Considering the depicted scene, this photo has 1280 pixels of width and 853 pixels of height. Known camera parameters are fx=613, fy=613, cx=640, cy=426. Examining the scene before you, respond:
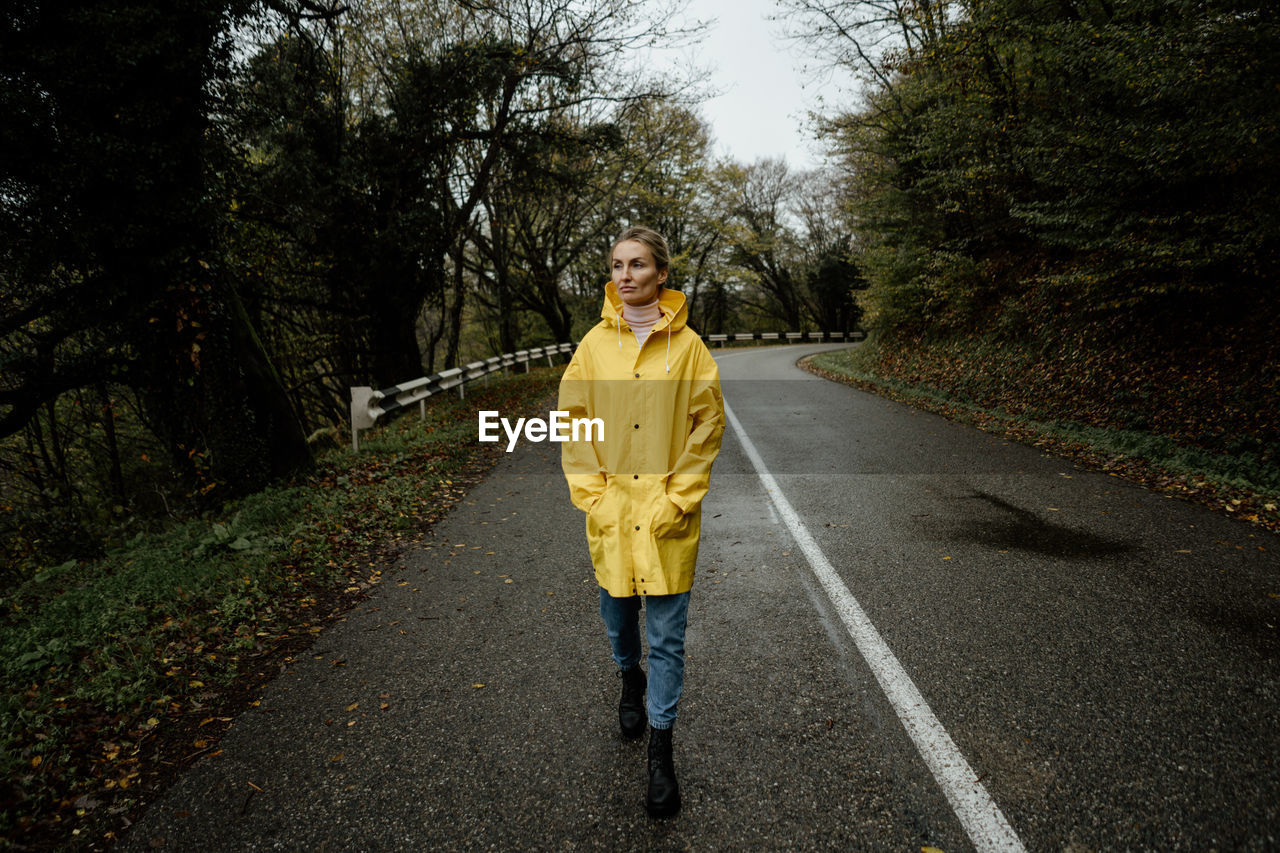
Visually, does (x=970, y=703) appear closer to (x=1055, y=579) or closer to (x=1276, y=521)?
(x=1055, y=579)

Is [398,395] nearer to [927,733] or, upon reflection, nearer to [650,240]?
[650,240]

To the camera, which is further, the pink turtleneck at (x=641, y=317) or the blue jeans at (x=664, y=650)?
the pink turtleneck at (x=641, y=317)

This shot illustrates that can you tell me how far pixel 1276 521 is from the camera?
16.8ft

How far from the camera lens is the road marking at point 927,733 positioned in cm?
221

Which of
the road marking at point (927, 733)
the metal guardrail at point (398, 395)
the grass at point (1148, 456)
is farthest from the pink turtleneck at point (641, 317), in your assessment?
the metal guardrail at point (398, 395)

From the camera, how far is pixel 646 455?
236 centimetres

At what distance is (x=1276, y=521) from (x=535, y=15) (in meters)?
13.2

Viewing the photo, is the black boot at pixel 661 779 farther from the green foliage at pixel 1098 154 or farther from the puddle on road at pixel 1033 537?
the green foliage at pixel 1098 154

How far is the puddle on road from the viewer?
4668mm

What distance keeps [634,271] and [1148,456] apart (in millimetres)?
7635

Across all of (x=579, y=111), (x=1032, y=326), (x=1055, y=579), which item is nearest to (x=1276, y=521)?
(x=1055, y=579)

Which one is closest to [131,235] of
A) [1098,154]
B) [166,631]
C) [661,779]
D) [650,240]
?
[166,631]

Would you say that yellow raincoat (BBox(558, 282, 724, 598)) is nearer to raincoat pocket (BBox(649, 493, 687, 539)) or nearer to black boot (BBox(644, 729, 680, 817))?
raincoat pocket (BBox(649, 493, 687, 539))

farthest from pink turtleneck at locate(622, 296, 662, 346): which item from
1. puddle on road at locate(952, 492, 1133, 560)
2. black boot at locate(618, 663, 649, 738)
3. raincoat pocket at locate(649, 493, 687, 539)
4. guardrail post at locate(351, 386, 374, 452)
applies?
guardrail post at locate(351, 386, 374, 452)
